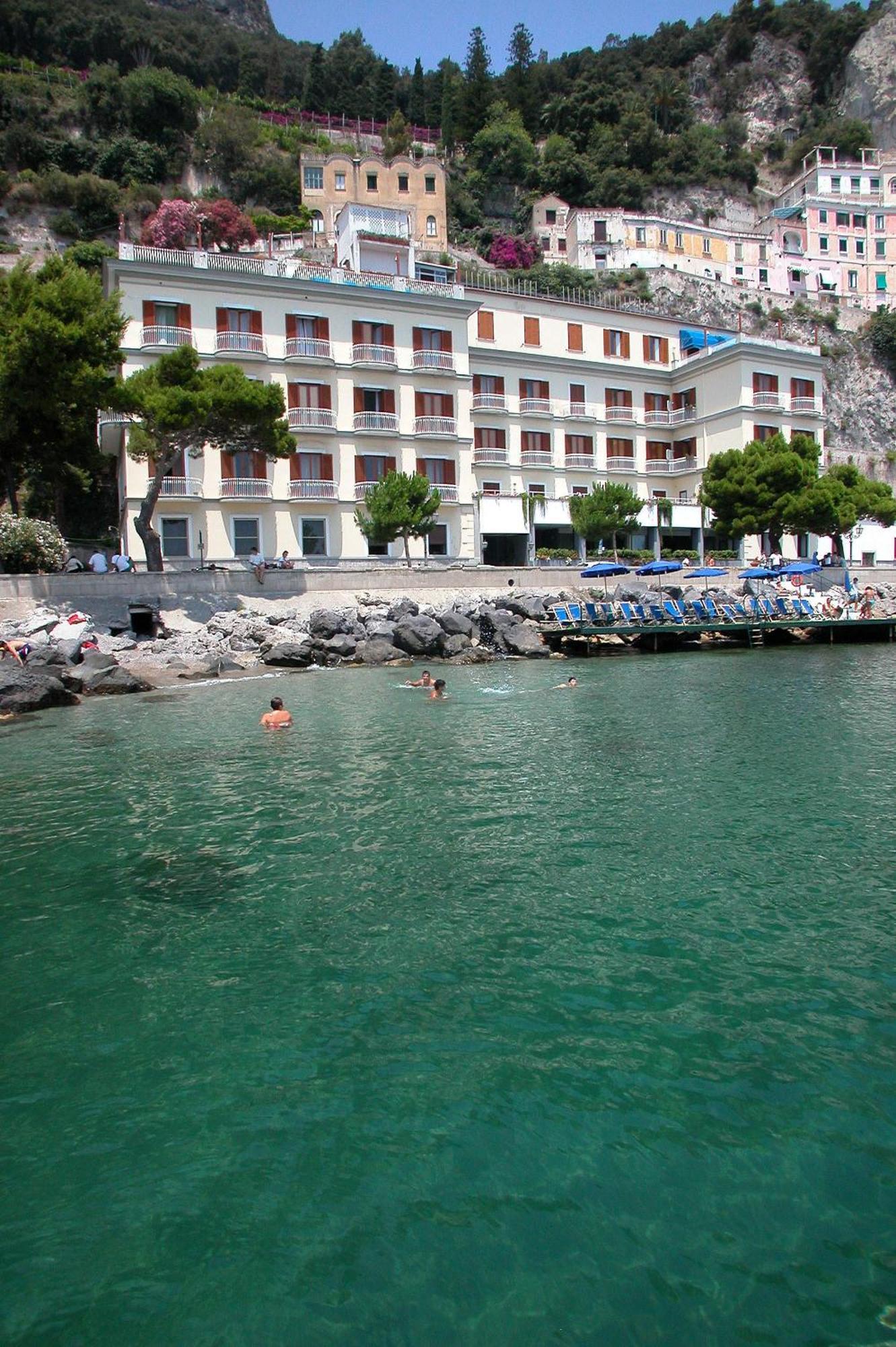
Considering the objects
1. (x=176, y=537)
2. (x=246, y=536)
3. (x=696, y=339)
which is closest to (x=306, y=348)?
(x=246, y=536)

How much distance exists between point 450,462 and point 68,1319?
4367 cm

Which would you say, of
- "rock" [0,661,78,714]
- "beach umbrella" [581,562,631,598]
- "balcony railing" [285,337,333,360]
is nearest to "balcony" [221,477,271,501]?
"balcony railing" [285,337,333,360]

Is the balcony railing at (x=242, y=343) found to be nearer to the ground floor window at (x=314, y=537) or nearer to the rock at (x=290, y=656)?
the ground floor window at (x=314, y=537)

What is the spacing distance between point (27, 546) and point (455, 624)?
15.9m

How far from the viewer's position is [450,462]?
45.3m

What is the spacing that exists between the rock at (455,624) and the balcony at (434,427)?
45.4 feet

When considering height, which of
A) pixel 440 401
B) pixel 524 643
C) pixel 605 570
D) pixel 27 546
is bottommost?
pixel 524 643

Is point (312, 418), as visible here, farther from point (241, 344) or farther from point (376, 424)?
point (241, 344)

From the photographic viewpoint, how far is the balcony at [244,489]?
39438 mm

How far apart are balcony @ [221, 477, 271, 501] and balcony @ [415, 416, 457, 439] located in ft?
28.3

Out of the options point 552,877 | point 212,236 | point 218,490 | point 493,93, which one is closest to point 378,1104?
point 552,877

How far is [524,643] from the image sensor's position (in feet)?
111

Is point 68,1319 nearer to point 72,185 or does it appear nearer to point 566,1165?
point 566,1165

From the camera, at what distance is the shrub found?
31.2 metres
